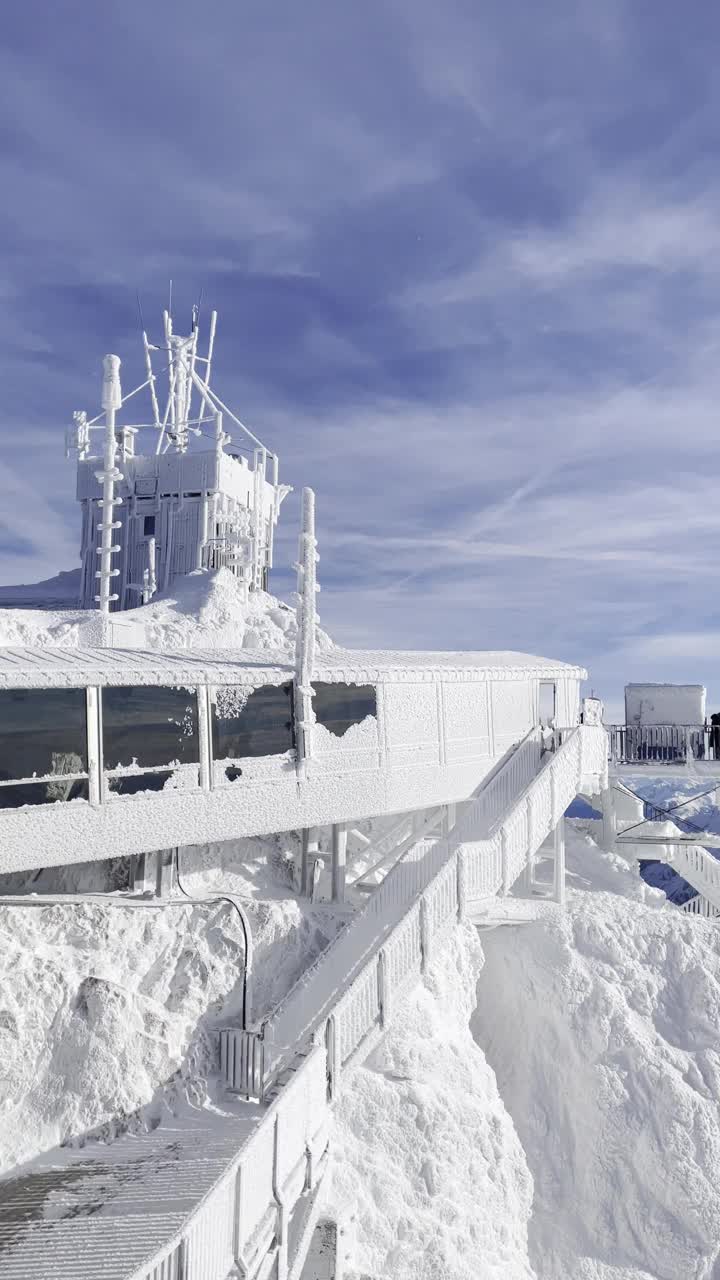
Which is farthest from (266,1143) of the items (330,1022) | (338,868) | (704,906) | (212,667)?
(704,906)

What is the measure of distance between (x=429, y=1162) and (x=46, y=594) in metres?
44.7

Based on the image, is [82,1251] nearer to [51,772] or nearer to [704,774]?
[51,772]

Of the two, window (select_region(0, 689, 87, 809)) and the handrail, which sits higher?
window (select_region(0, 689, 87, 809))

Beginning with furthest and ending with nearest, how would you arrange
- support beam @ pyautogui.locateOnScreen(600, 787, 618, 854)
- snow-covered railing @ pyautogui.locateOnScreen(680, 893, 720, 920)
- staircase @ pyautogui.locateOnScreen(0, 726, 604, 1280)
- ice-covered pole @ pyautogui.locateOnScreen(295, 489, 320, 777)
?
support beam @ pyautogui.locateOnScreen(600, 787, 618, 854)
snow-covered railing @ pyautogui.locateOnScreen(680, 893, 720, 920)
ice-covered pole @ pyautogui.locateOnScreen(295, 489, 320, 777)
staircase @ pyautogui.locateOnScreen(0, 726, 604, 1280)

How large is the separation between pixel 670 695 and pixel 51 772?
82.5 ft

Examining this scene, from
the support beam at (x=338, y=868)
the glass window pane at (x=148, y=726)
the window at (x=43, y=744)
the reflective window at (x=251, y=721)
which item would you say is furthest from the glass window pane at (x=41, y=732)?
the support beam at (x=338, y=868)

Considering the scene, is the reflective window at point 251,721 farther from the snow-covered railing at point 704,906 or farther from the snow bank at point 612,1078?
the snow-covered railing at point 704,906

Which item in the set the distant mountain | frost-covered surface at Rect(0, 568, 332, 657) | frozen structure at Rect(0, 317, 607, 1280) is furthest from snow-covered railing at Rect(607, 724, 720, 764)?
the distant mountain

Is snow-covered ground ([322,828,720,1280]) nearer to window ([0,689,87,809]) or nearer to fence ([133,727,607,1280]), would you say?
fence ([133,727,607,1280])

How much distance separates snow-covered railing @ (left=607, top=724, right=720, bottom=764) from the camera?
105ft

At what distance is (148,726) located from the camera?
14547 millimetres

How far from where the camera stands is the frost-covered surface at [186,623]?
27.4 metres

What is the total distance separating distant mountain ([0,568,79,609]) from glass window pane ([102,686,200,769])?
38075 mm

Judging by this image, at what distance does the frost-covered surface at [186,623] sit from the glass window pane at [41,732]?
1130 centimetres
